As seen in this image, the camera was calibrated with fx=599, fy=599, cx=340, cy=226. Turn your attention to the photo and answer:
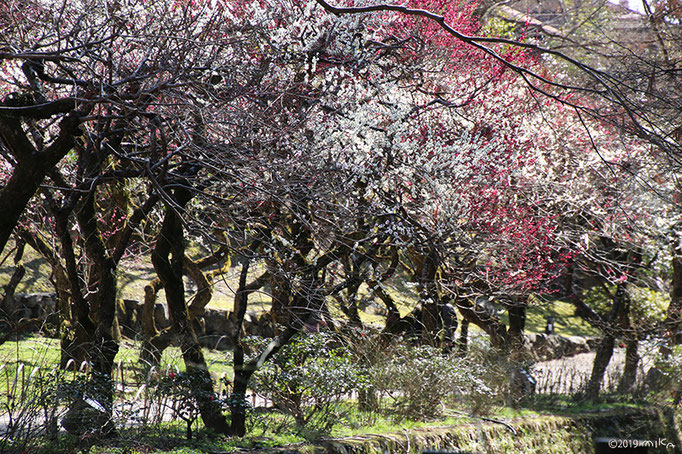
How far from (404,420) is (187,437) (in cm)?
279

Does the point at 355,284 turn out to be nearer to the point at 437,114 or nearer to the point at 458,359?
the point at 458,359

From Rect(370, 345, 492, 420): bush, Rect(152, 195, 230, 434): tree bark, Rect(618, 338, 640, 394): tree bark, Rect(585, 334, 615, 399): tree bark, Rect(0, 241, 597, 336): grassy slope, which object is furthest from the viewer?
Rect(0, 241, 597, 336): grassy slope

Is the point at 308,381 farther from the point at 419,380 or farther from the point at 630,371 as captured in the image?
the point at 630,371

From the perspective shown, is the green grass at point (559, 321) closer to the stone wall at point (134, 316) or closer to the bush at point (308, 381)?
the stone wall at point (134, 316)

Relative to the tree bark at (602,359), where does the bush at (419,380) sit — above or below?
below

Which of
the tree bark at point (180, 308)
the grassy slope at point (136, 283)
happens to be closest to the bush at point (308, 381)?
the tree bark at point (180, 308)

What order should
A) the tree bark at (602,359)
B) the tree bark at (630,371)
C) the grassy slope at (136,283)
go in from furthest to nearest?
the grassy slope at (136,283)
the tree bark at (630,371)
the tree bark at (602,359)

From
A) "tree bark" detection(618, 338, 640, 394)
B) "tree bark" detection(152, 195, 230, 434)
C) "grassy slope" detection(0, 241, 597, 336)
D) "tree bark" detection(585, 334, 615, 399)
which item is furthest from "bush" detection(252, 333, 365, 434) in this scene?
"tree bark" detection(618, 338, 640, 394)

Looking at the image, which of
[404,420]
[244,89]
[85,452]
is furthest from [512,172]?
[85,452]

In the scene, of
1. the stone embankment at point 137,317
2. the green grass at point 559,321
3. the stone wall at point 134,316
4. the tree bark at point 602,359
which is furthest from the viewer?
the green grass at point 559,321

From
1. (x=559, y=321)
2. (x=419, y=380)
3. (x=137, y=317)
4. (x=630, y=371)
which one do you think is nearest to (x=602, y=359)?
(x=630, y=371)

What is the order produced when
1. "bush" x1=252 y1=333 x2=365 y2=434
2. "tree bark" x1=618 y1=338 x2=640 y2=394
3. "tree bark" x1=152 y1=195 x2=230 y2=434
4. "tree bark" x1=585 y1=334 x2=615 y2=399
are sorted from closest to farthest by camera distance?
"tree bark" x1=152 y1=195 x2=230 y2=434, "bush" x1=252 y1=333 x2=365 y2=434, "tree bark" x1=585 y1=334 x2=615 y2=399, "tree bark" x1=618 y1=338 x2=640 y2=394

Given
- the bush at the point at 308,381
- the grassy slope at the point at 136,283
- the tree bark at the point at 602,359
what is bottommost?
the bush at the point at 308,381

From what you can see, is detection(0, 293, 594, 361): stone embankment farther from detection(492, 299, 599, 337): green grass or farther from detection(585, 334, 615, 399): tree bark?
detection(492, 299, 599, 337): green grass
